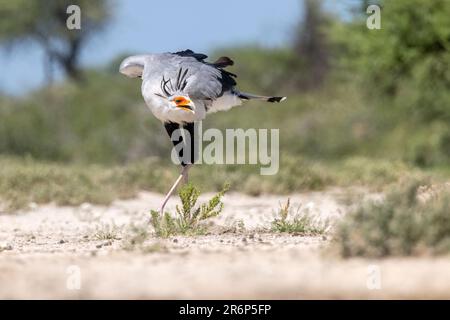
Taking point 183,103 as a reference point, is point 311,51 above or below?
above

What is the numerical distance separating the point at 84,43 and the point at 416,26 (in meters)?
16.0

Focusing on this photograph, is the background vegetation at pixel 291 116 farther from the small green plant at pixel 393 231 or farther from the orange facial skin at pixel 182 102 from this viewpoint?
the small green plant at pixel 393 231

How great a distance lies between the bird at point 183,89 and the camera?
276 inches

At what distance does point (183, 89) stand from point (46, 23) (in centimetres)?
2266

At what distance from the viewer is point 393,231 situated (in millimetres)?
4676

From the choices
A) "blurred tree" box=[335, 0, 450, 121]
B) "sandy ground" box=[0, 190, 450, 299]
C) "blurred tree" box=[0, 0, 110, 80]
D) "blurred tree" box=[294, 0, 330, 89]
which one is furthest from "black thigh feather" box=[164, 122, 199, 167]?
"blurred tree" box=[294, 0, 330, 89]

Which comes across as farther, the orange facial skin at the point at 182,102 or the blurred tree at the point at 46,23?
the blurred tree at the point at 46,23

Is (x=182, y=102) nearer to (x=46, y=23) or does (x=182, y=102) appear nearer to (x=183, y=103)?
(x=183, y=103)

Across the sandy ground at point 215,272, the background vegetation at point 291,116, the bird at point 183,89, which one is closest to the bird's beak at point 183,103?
the bird at point 183,89

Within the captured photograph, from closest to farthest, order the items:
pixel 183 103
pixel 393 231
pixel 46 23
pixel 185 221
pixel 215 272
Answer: pixel 215 272, pixel 393 231, pixel 185 221, pixel 183 103, pixel 46 23

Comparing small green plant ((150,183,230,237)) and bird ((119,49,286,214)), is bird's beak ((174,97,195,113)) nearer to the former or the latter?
bird ((119,49,286,214))

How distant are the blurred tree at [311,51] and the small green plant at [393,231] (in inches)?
1031

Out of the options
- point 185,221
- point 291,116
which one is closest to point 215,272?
point 185,221

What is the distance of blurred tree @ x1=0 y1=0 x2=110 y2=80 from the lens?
93.2 feet
